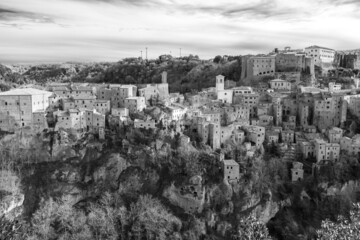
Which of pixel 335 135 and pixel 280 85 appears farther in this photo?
pixel 280 85

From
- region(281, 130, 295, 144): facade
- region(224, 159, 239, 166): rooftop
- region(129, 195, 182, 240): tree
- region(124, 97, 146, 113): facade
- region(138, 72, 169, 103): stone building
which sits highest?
region(138, 72, 169, 103): stone building

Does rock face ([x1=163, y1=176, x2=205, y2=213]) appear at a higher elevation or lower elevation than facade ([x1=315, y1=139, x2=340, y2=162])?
lower

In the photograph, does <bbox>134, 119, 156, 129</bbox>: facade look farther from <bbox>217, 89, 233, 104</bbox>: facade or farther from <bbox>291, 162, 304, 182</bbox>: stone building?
<bbox>291, 162, 304, 182</bbox>: stone building

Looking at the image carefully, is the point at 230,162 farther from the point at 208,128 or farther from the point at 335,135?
the point at 335,135

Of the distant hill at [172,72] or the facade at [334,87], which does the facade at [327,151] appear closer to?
the facade at [334,87]

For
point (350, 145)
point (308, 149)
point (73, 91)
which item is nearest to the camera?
point (350, 145)

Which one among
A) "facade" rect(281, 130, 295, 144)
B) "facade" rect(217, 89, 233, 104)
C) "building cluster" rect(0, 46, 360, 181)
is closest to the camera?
"building cluster" rect(0, 46, 360, 181)

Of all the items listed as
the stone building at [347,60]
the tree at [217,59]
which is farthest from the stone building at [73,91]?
the stone building at [347,60]

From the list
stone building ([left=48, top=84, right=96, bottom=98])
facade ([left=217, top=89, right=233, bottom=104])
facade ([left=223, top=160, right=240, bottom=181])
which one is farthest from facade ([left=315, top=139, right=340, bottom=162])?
stone building ([left=48, top=84, right=96, bottom=98])

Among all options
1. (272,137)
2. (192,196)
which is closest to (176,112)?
(192,196)
